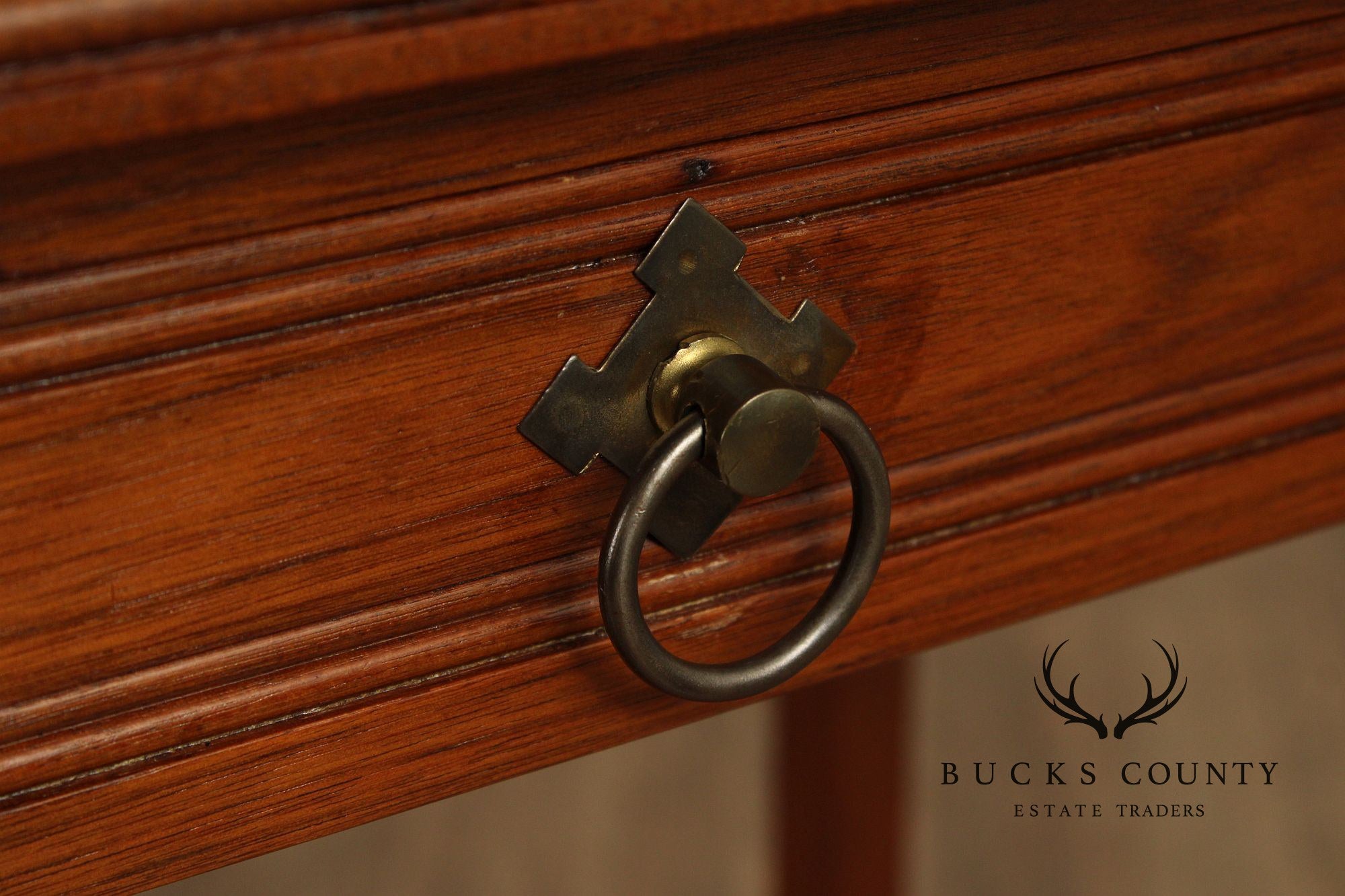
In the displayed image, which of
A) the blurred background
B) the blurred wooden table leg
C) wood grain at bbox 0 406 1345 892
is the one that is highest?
the blurred background

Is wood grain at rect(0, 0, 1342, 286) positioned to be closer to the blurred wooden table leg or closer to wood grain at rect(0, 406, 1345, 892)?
wood grain at rect(0, 406, 1345, 892)

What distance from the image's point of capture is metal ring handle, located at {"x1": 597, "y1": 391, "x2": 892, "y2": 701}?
0.31 metres

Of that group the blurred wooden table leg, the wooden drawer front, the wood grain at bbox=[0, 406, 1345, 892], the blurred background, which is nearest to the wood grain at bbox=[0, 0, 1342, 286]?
the wooden drawer front

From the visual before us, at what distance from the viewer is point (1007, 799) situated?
119 cm

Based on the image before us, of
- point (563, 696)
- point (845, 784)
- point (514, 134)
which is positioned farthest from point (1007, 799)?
point (514, 134)

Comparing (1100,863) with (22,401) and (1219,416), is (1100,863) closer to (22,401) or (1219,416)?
(1219,416)

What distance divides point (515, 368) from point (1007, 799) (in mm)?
990

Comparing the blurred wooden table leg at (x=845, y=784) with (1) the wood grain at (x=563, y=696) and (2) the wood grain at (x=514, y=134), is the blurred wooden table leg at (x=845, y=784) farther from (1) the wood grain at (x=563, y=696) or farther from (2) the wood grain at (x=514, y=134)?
(2) the wood grain at (x=514, y=134)

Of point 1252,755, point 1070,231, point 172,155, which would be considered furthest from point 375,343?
point 1252,755

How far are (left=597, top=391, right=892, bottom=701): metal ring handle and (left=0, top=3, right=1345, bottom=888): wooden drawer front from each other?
0.12 ft

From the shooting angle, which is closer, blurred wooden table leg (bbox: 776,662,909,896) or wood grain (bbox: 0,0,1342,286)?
wood grain (bbox: 0,0,1342,286)

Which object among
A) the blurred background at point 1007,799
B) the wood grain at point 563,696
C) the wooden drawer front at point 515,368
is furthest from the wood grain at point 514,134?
the blurred background at point 1007,799

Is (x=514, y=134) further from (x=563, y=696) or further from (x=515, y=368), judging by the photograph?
(x=563, y=696)

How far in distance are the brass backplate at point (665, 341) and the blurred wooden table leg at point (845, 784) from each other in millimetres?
380
